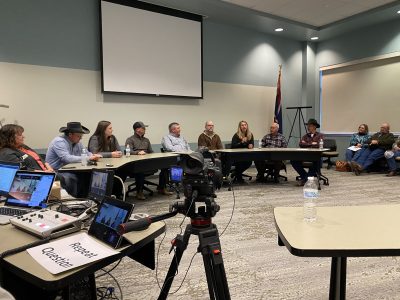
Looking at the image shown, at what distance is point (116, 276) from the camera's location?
2.26 meters

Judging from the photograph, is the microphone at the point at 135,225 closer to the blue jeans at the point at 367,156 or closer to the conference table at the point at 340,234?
the conference table at the point at 340,234

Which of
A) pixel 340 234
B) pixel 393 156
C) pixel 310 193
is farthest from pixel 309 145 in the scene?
pixel 340 234

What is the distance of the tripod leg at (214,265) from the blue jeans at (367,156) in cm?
669

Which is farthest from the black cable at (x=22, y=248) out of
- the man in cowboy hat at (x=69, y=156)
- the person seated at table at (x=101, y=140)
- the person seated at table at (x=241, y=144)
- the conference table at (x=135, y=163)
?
the person seated at table at (x=241, y=144)

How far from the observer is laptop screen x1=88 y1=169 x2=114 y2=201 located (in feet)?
5.70

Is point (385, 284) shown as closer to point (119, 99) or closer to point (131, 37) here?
point (119, 99)

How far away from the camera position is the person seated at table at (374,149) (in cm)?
677

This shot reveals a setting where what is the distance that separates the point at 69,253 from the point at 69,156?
9.12 ft

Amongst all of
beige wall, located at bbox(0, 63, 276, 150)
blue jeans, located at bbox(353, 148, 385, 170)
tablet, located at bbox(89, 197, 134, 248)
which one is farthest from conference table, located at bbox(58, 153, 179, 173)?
blue jeans, located at bbox(353, 148, 385, 170)

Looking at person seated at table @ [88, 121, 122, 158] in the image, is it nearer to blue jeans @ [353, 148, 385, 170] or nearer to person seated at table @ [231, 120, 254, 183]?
person seated at table @ [231, 120, 254, 183]

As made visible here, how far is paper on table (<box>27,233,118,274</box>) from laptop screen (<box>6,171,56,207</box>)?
60cm

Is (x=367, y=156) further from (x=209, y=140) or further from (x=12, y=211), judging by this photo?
(x=12, y=211)

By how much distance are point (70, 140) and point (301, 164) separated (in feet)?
12.8

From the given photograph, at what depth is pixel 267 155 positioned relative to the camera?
543 cm
